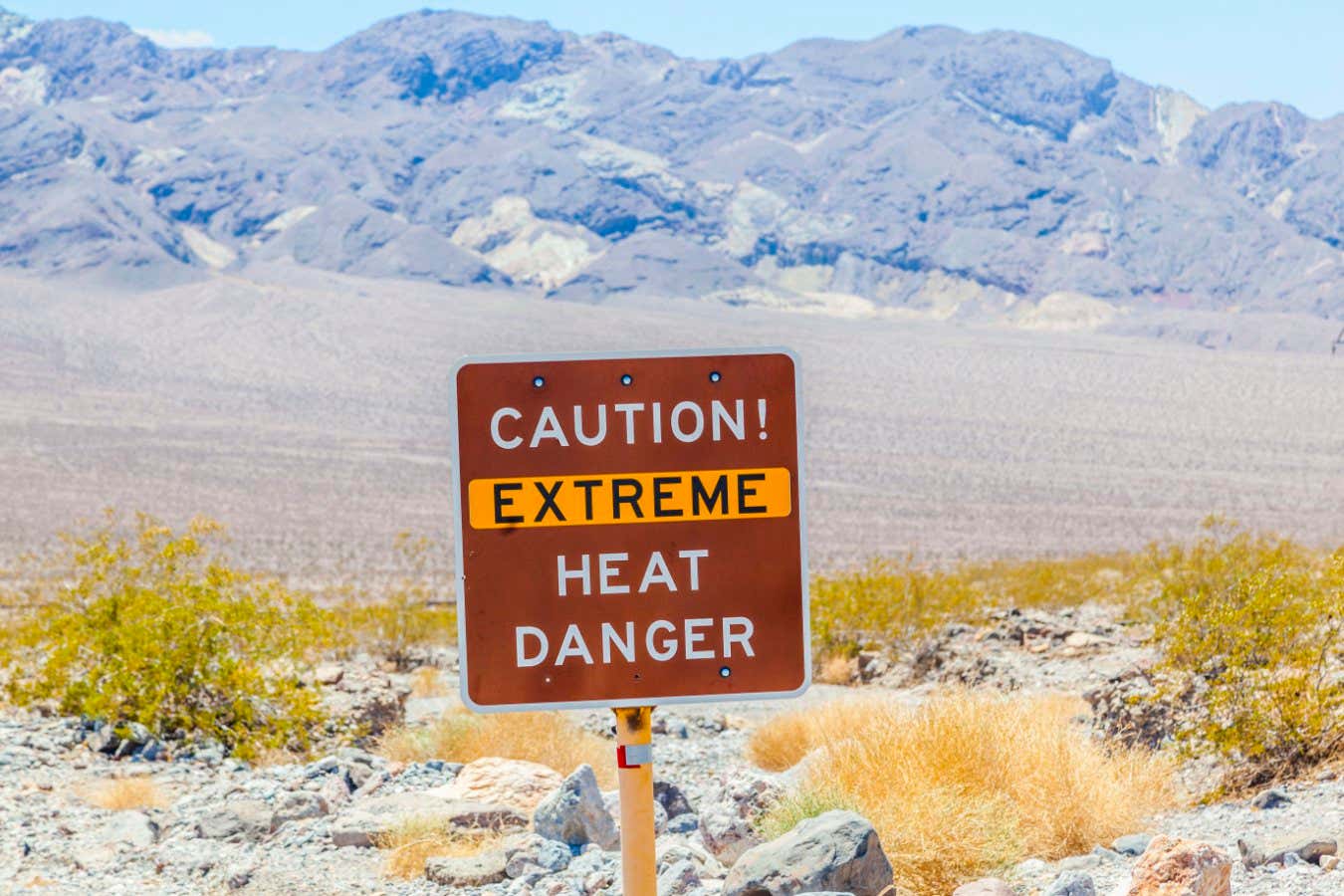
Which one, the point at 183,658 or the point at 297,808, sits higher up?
the point at 183,658

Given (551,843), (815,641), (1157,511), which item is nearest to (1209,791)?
(551,843)

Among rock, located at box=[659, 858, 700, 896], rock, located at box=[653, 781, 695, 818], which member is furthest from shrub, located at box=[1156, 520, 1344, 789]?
rock, located at box=[659, 858, 700, 896]

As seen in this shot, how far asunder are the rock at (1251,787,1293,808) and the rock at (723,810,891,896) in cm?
260

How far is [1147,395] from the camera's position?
8162cm

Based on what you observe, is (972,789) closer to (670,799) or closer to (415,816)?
(670,799)

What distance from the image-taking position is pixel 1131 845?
6398 millimetres

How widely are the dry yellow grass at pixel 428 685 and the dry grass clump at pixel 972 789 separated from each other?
8.14 m

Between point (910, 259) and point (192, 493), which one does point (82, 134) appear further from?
point (192, 493)

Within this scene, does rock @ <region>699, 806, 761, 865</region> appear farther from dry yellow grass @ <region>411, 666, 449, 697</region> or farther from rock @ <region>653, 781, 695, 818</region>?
dry yellow grass @ <region>411, 666, 449, 697</region>

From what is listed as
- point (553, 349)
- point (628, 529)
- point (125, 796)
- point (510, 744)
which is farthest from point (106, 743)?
point (553, 349)

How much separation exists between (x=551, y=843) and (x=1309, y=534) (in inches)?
1767

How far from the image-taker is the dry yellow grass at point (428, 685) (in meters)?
15.2

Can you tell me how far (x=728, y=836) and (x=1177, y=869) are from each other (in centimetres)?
240

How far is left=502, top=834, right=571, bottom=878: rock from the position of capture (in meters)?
6.43
